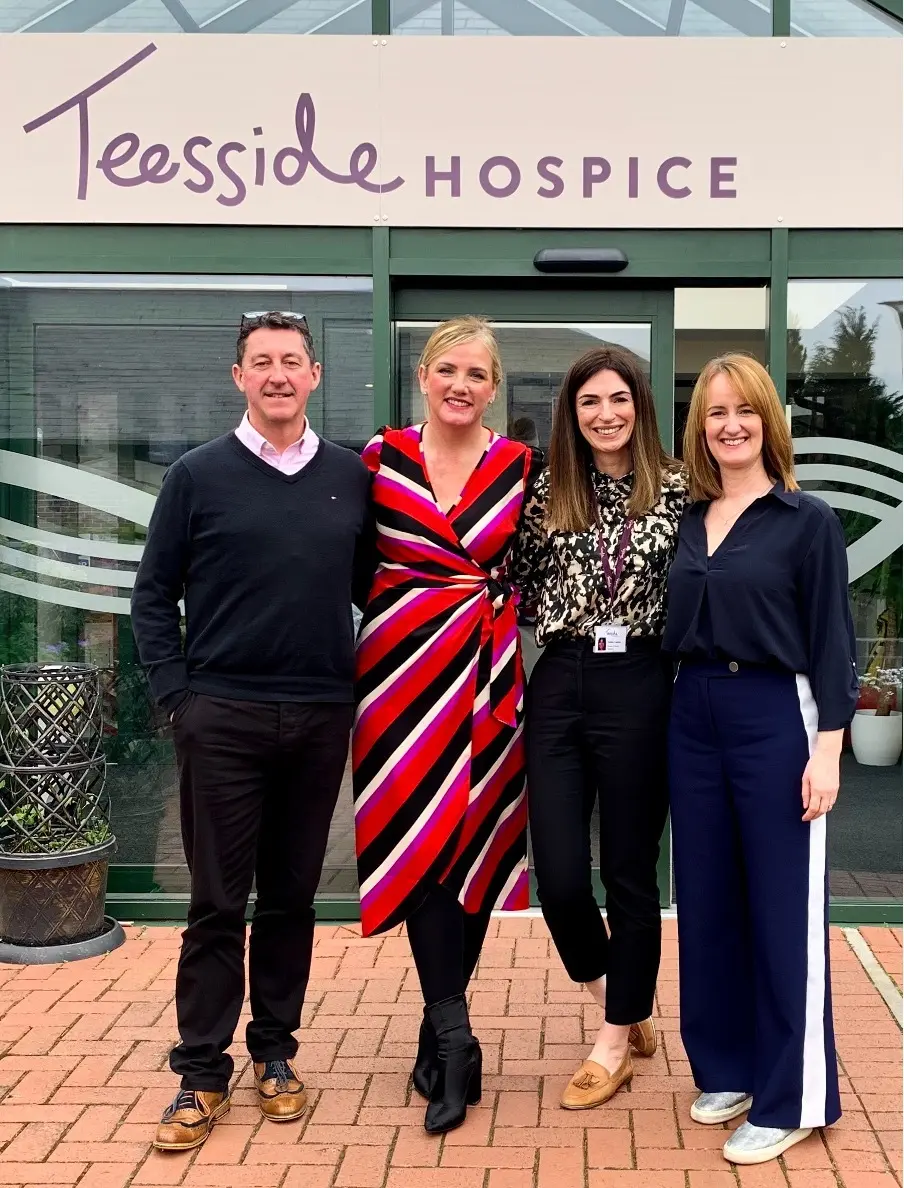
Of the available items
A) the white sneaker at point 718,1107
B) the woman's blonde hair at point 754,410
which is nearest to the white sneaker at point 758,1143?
the white sneaker at point 718,1107

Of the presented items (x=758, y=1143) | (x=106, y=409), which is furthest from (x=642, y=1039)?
(x=106, y=409)

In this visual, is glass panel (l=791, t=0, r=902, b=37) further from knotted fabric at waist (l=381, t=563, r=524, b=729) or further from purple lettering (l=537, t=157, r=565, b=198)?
knotted fabric at waist (l=381, t=563, r=524, b=729)

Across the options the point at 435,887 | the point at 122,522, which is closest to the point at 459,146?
the point at 122,522

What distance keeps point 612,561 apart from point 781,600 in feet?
1.50

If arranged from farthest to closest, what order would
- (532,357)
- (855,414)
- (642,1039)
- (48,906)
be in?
(532,357), (855,414), (48,906), (642,1039)

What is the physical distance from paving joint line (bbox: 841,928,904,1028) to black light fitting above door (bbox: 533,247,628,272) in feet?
9.03

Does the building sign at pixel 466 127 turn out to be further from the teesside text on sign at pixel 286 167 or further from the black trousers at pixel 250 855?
the black trousers at pixel 250 855

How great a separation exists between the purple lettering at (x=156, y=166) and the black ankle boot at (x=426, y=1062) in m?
3.25

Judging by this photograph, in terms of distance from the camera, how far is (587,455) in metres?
3.39

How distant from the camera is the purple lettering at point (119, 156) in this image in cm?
474

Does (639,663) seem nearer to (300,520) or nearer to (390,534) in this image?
(390,534)

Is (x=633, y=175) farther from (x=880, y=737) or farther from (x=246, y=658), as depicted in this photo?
(x=246, y=658)

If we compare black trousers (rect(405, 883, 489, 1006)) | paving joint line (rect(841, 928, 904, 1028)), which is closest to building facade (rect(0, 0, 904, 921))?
paving joint line (rect(841, 928, 904, 1028))

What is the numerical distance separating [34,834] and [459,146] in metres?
3.05
